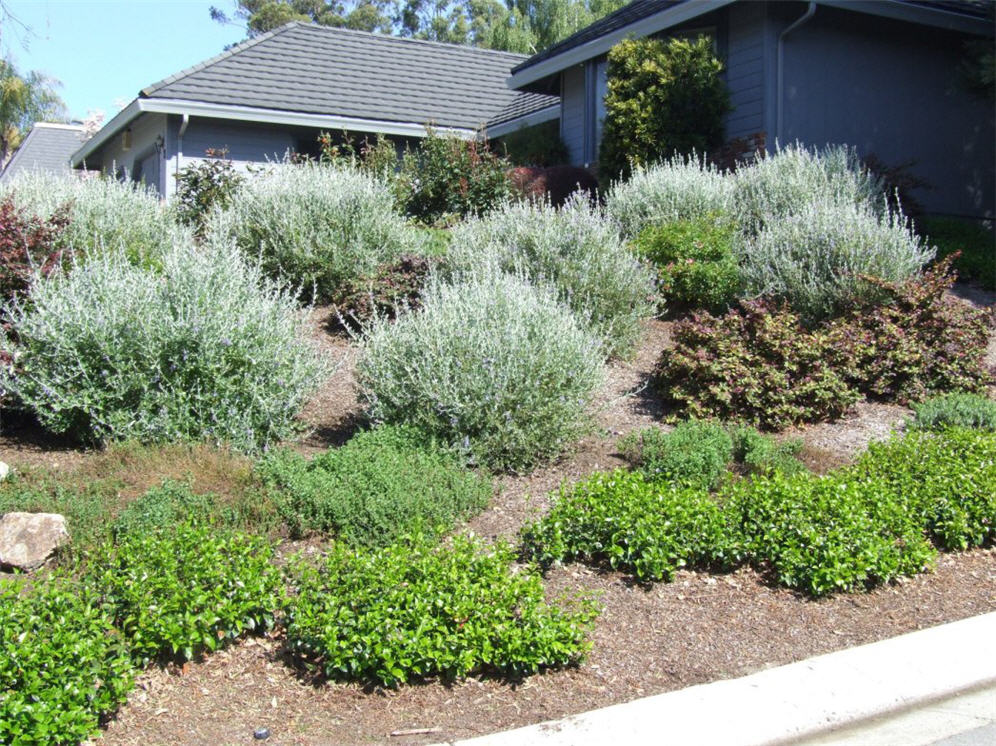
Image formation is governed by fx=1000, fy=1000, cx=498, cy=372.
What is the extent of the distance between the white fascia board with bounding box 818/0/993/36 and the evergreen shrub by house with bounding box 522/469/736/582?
10099 millimetres

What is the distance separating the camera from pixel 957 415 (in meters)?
7.35

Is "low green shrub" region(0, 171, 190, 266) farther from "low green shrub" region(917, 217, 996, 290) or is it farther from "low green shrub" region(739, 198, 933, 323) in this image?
"low green shrub" region(917, 217, 996, 290)

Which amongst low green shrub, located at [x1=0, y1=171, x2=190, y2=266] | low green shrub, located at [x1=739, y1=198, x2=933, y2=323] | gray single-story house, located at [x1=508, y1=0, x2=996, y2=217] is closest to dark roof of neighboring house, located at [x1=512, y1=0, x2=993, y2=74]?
gray single-story house, located at [x1=508, y1=0, x2=996, y2=217]

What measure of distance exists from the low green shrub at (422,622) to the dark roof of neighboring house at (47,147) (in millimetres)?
32350

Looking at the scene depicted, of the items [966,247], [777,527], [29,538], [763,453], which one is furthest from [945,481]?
[966,247]

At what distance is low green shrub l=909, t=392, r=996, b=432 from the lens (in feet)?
24.0

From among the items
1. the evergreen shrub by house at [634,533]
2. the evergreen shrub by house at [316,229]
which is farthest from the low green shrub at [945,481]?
the evergreen shrub by house at [316,229]

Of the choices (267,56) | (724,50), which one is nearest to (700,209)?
(724,50)

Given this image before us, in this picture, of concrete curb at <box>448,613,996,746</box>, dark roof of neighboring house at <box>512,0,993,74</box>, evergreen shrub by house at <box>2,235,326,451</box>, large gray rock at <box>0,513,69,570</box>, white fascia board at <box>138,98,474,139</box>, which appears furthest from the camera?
white fascia board at <box>138,98,474,139</box>

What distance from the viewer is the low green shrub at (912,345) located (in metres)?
8.13

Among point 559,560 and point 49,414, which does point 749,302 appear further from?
point 49,414

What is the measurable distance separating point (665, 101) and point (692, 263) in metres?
4.77

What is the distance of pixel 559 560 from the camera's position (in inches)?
202

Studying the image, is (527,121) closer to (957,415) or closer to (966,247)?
(966,247)
